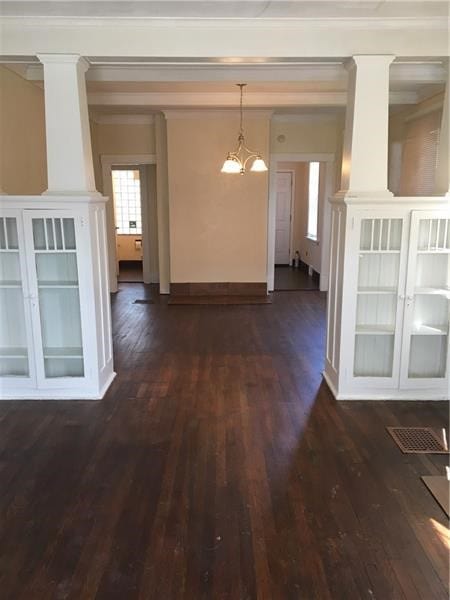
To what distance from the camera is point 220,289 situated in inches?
294

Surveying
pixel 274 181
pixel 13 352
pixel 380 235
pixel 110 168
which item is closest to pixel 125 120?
pixel 110 168

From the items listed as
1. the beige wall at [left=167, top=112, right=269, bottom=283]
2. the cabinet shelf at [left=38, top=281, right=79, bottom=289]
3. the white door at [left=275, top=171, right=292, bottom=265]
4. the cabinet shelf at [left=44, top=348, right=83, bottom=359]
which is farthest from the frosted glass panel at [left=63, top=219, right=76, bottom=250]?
the white door at [left=275, top=171, right=292, bottom=265]

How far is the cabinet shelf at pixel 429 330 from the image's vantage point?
12.3 ft

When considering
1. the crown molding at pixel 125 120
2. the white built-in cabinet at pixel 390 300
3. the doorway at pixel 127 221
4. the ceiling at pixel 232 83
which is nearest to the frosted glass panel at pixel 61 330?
the ceiling at pixel 232 83

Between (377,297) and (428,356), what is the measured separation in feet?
2.30

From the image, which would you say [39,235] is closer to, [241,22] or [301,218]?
[241,22]

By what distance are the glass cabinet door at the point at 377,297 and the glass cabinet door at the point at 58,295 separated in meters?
2.34

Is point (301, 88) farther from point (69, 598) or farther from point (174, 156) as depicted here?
point (69, 598)

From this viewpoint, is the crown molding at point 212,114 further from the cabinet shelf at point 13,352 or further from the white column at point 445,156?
the cabinet shelf at point 13,352

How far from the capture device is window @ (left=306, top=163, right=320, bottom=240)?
30.4ft

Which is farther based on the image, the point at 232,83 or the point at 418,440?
the point at 232,83

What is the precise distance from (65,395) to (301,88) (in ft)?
15.4

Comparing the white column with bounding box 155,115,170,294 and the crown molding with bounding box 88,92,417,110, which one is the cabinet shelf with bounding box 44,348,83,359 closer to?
the crown molding with bounding box 88,92,417,110

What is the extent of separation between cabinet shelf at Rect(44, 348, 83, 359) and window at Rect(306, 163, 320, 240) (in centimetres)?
640
